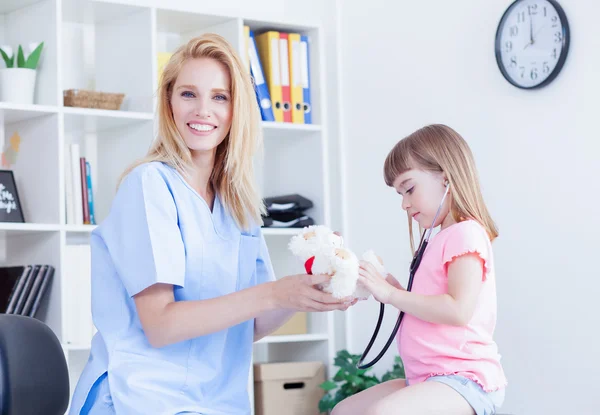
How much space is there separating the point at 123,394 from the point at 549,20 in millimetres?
1864

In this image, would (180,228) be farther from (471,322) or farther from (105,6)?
(105,6)

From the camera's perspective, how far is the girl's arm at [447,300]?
5.65 ft

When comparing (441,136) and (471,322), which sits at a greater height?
(441,136)

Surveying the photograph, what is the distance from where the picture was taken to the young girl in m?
1.71

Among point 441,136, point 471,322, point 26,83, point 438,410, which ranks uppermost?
point 26,83

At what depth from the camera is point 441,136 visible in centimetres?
195

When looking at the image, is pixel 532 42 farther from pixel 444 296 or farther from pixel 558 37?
pixel 444 296

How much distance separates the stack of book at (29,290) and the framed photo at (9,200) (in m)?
0.19

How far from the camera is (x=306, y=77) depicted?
3.52 m

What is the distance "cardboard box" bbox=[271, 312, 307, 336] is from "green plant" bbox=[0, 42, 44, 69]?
137cm

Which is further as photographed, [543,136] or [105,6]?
[105,6]

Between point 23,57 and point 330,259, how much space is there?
1.96 m

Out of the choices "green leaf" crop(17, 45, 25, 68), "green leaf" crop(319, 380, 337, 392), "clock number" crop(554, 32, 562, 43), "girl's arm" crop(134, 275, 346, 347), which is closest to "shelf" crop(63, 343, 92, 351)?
"green leaf" crop(319, 380, 337, 392)

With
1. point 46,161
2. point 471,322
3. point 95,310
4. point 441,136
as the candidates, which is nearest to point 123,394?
point 95,310
